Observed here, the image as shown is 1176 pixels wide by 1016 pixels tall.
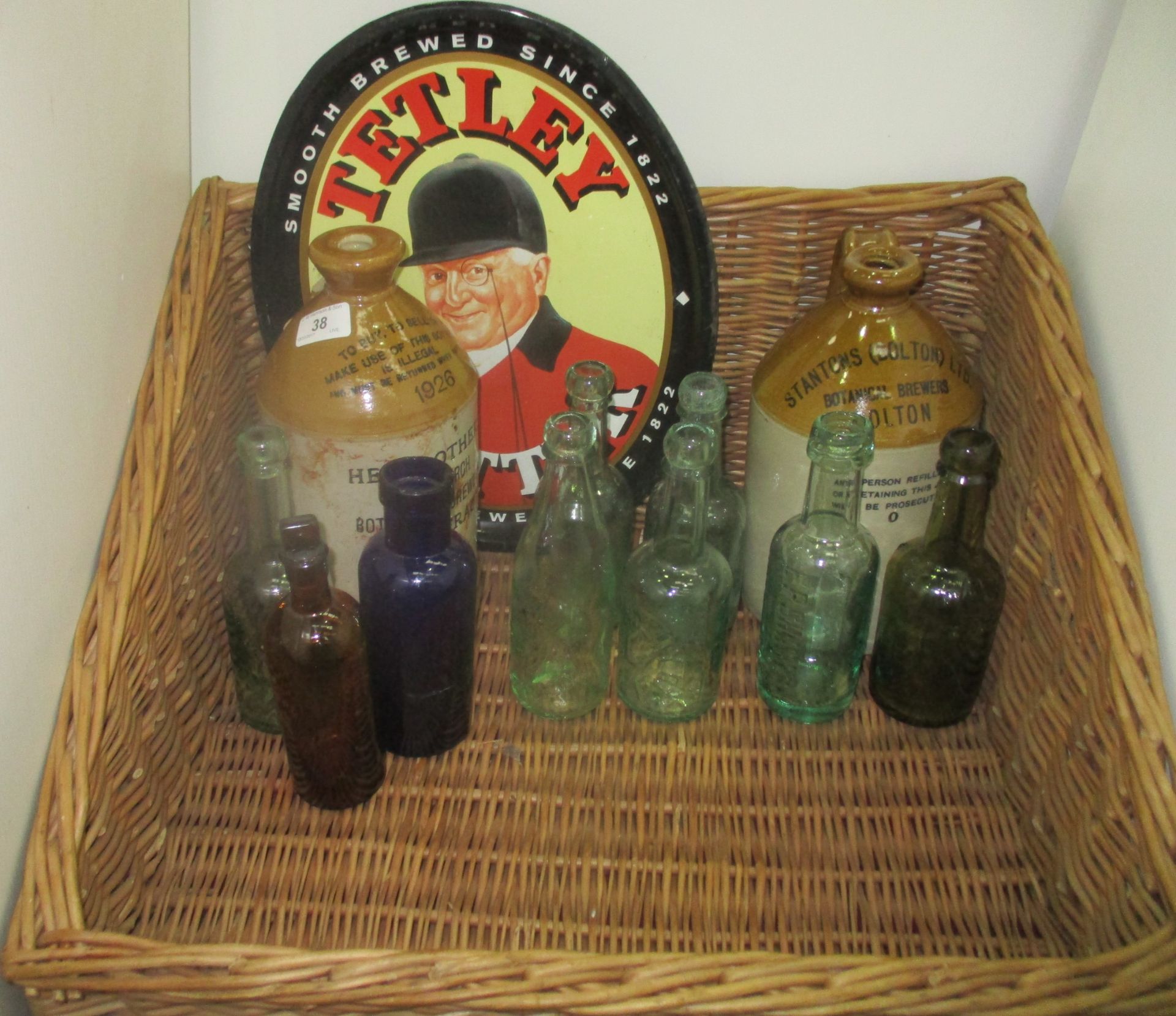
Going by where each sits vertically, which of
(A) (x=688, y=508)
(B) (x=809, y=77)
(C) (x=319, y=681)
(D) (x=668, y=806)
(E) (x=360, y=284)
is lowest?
(D) (x=668, y=806)

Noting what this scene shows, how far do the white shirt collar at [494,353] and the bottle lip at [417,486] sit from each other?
0.25m

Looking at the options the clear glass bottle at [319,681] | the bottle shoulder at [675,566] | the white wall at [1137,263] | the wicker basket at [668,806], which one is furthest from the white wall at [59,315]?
the white wall at [1137,263]

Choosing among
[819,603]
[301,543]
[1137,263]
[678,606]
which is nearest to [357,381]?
[301,543]

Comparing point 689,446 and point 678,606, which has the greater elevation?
point 689,446

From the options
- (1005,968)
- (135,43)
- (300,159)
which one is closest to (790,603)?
(1005,968)

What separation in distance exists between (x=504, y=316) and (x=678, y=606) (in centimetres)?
30

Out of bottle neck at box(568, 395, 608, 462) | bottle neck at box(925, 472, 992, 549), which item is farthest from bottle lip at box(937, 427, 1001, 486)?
bottle neck at box(568, 395, 608, 462)

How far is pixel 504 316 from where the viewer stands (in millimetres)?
918

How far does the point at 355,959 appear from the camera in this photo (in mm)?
587

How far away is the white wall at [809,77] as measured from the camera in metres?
0.87

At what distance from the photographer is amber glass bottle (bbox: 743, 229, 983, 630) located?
0.79m

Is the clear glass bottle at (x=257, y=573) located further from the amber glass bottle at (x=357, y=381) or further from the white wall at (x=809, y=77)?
the white wall at (x=809, y=77)

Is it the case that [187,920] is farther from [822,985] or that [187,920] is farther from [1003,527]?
[1003,527]

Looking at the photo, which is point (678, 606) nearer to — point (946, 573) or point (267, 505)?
point (946, 573)
